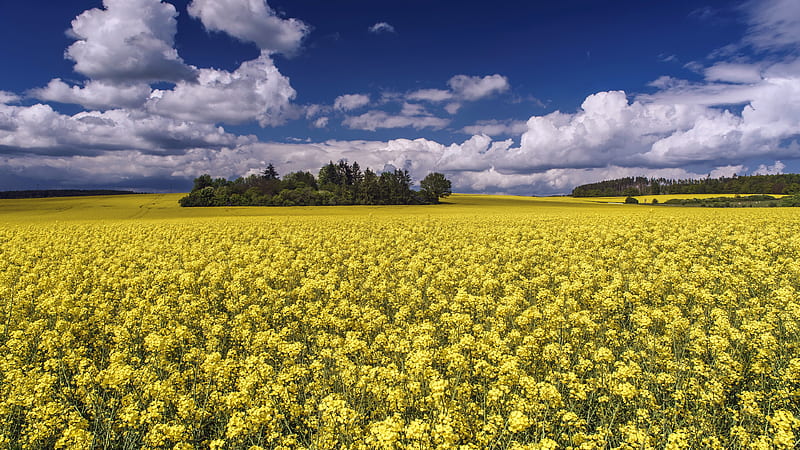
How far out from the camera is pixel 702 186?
416 ft

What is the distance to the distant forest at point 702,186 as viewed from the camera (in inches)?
4444

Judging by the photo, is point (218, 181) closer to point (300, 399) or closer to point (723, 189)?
point (300, 399)

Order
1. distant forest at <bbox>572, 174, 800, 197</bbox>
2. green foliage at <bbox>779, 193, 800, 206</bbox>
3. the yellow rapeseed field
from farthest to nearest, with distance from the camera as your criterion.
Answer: distant forest at <bbox>572, 174, 800, 197</bbox>
green foliage at <bbox>779, 193, 800, 206</bbox>
the yellow rapeseed field

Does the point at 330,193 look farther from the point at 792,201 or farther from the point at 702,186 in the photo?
the point at 702,186

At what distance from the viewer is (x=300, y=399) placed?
6137 millimetres

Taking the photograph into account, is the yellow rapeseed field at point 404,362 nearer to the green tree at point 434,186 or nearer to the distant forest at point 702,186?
the green tree at point 434,186

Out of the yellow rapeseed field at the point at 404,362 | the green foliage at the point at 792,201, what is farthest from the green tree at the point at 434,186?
the yellow rapeseed field at the point at 404,362

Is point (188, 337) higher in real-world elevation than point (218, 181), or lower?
lower

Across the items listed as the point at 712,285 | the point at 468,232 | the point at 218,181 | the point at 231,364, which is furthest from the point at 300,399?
the point at 218,181

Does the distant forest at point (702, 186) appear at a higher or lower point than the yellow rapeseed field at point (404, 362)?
higher

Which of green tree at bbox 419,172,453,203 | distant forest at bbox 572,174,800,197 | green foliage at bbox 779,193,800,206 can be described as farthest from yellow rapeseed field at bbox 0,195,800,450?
distant forest at bbox 572,174,800,197

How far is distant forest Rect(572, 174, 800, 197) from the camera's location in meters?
113

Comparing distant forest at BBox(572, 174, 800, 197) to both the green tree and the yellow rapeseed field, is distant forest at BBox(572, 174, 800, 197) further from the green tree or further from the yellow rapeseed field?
the yellow rapeseed field

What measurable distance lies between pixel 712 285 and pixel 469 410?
1004 centimetres
